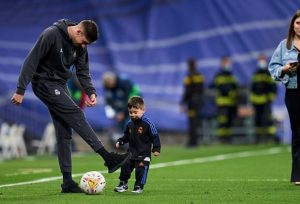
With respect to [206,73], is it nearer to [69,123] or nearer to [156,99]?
[156,99]

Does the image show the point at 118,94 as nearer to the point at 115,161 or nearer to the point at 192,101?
the point at 192,101

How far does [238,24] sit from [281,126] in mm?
2934

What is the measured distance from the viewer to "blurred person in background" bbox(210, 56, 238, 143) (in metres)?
24.1

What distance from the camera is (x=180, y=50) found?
25281 mm

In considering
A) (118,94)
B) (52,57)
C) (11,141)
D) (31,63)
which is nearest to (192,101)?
(118,94)

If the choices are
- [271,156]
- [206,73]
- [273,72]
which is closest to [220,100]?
[206,73]

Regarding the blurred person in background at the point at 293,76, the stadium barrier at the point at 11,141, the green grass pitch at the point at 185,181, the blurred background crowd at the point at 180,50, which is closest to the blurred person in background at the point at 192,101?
the blurred background crowd at the point at 180,50

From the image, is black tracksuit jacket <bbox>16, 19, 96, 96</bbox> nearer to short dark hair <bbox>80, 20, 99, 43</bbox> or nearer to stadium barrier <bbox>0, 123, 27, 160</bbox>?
short dark hair <bbox>80, 20, 99, 43</bbox>

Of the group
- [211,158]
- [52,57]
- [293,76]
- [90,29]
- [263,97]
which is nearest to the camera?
[90,29]

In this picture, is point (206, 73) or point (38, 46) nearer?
point (38, 46)

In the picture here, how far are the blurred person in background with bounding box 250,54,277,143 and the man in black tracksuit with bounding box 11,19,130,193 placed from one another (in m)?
13.2

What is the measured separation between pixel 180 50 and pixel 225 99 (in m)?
1.78

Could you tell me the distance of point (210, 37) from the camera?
25.1m

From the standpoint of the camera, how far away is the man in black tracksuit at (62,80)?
10289 millimetres
